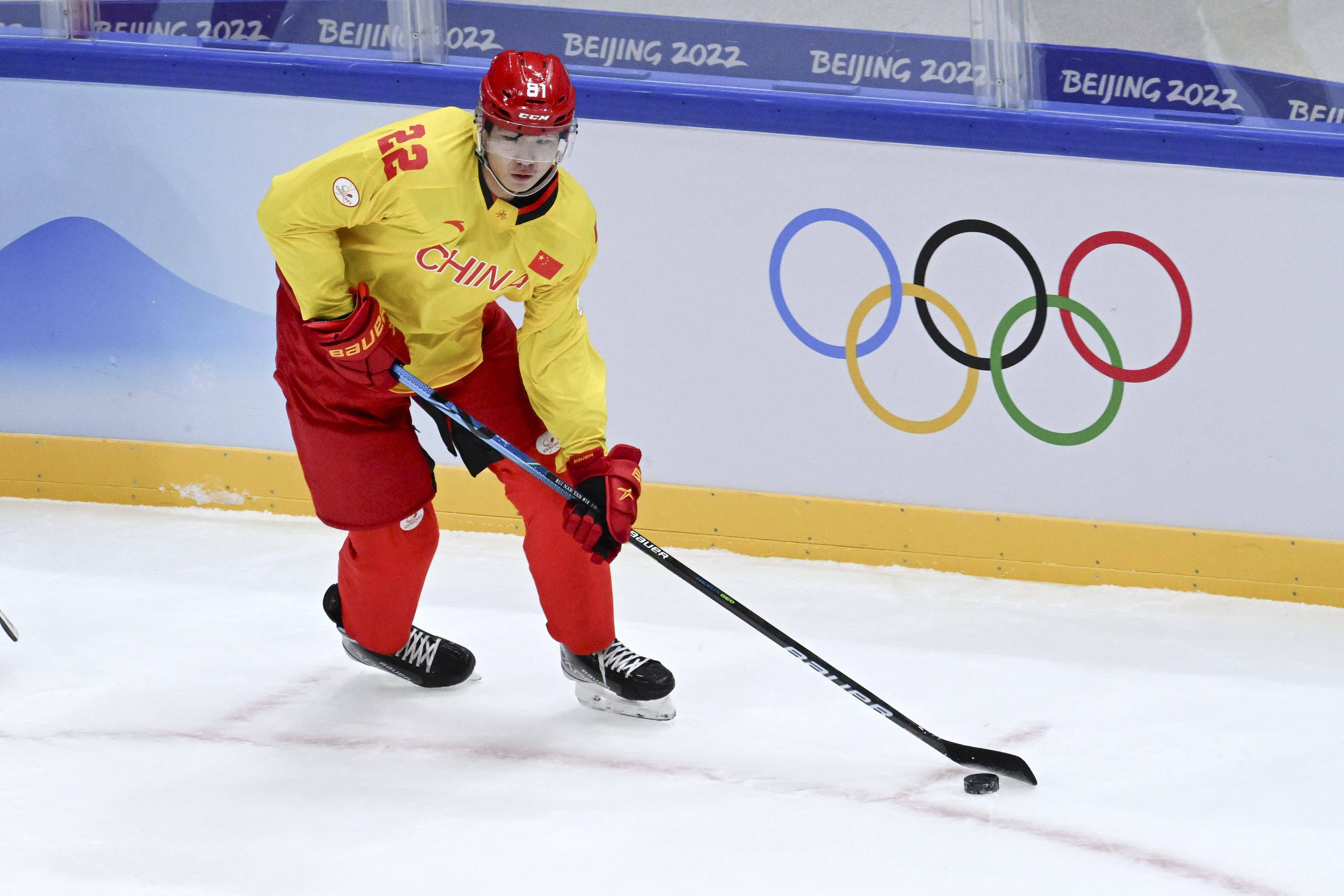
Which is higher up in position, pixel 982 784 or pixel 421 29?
pixel 421 29

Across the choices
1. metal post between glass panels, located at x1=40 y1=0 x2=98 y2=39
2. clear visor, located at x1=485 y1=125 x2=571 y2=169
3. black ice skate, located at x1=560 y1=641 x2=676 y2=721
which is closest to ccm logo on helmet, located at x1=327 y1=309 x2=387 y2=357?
clear visor, located at x1=485 y1=125 x2=571 y2=169

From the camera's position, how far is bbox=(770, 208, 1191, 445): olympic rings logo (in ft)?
10.9

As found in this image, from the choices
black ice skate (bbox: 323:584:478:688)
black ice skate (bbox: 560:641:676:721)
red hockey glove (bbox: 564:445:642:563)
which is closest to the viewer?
red hockey glove (bbox: 564:445:642:563)

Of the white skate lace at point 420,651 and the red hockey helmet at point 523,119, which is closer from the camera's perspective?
the red hockey helmet at point 523,119

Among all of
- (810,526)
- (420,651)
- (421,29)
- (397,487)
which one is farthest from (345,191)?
(810,526)

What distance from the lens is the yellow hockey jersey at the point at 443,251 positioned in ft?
7.72

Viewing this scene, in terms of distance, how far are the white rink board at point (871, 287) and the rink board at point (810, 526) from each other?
0.15ft

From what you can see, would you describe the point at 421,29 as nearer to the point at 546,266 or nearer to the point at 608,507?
the point at 546,266

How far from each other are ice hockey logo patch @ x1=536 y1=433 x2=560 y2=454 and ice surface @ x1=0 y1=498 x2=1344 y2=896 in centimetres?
54

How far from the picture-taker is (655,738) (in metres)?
2.67

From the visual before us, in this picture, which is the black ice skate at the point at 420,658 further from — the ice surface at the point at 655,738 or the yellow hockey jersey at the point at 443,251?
the yellow hockey jersey at the point at 443,251

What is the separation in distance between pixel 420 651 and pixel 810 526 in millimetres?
1187

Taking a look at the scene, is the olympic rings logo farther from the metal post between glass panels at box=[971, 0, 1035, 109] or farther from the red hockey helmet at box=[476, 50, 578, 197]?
→ the red hockey helmet at box=[476, 50, 578, 197]

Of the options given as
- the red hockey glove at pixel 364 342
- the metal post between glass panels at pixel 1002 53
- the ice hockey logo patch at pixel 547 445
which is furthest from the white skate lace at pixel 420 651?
the metal post between glass panels at pixel 1002 53
